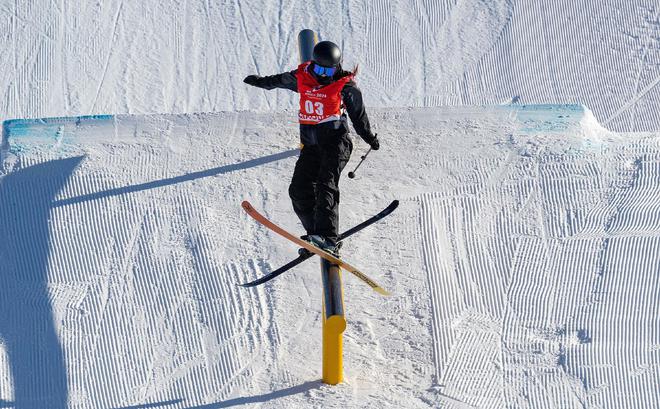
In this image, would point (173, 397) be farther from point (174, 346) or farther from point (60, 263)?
point (60, 263)

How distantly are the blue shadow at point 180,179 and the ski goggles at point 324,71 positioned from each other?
1.29 m

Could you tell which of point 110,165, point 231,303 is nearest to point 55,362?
point 231,303

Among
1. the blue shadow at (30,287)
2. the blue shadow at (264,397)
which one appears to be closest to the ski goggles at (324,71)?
the blue shadow at (264,397)

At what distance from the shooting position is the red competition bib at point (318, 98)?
6445 mm

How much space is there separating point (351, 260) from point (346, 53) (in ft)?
9.01

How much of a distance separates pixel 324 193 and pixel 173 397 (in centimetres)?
157

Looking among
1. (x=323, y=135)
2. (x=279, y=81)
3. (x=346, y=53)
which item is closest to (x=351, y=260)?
(x=323, y=135)

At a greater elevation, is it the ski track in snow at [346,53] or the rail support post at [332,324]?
the ski track in snow at [346,53]

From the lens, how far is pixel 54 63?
916 cm

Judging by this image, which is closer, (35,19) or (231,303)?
(231,303)

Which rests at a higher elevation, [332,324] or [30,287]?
[30,287]

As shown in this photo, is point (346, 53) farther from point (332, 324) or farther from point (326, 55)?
point (332, 324)

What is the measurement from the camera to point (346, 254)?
7059 mm

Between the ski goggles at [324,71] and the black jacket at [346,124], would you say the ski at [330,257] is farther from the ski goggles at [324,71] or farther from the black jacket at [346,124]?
the ski goggles at [324,71]
